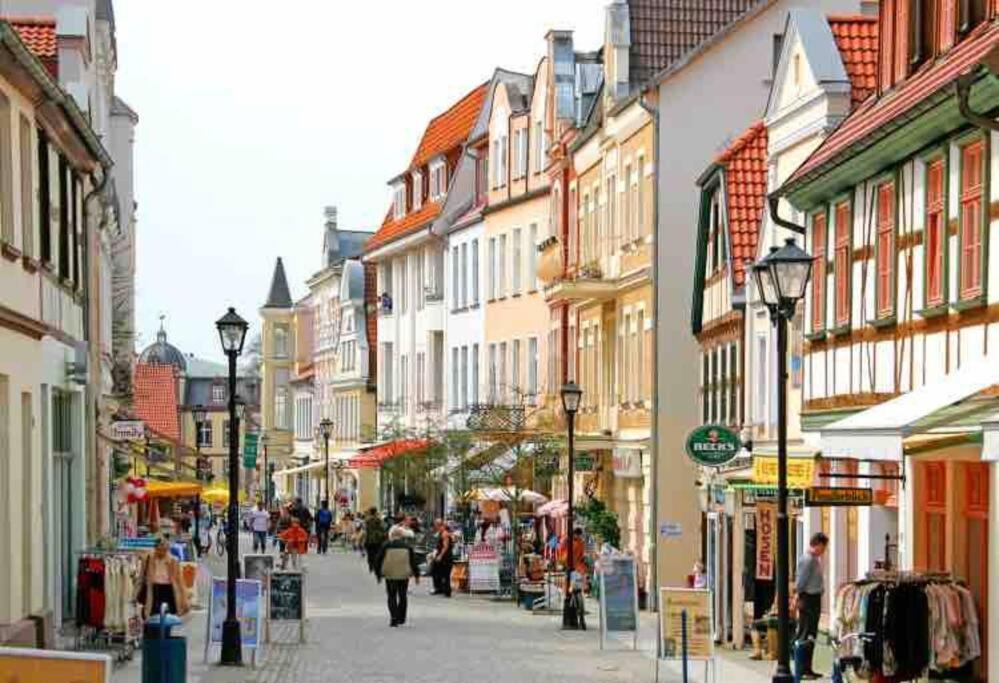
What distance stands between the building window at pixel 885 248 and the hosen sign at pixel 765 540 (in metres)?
6.14

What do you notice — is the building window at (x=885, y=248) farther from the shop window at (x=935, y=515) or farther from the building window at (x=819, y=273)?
the building window at (x=819, y=273)

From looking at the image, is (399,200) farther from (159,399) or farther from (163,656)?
(163,656)

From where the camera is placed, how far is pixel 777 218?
3438 cm

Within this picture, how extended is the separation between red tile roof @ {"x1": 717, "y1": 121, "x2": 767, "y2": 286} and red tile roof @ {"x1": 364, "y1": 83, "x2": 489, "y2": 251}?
3614 centimetres

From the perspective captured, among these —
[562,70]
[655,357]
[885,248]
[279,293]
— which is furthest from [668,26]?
[279,293]

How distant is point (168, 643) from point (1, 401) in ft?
14.9

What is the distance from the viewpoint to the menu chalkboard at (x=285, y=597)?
112 feet

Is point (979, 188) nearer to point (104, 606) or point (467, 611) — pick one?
point (104, 606)

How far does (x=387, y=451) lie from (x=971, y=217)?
4573 centimetres

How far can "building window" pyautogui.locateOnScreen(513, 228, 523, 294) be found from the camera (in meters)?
68.3

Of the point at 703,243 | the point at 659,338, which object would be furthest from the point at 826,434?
the point at 659,338

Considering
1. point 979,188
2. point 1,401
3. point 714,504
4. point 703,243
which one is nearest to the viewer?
point 979,188

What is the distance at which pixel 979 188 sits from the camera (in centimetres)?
2420

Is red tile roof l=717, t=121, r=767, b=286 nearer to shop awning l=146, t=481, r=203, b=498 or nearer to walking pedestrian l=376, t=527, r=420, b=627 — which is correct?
walking pedestrian l=376, t=527, r=420, b=627
